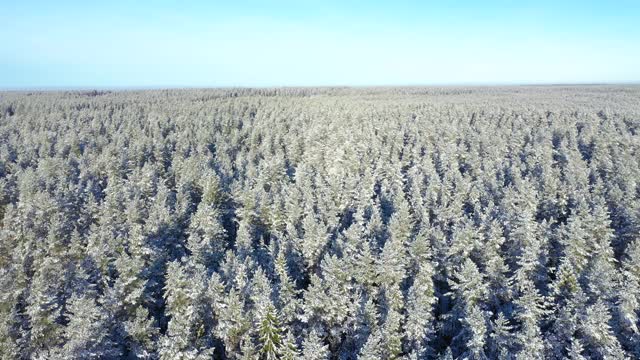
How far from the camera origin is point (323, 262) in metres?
41.3

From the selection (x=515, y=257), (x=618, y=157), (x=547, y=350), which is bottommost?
(x=547, y=350)

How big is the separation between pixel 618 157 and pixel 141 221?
8976 cm

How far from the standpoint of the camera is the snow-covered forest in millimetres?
35438

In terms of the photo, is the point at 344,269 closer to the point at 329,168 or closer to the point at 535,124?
the point at 329,168

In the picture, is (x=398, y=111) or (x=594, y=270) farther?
(x=398, y=111)

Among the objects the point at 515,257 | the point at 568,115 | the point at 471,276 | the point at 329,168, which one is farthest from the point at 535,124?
the point at 471,276

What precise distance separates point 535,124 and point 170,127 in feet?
355

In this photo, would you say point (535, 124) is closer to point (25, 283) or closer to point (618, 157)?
point (618, 157)

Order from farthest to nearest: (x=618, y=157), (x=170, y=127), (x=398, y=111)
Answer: (x=398, y=111) → (x=170, y=127) → (x=618, y=157)

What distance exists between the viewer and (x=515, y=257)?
49.1m

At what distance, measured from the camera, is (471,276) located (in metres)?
40.9

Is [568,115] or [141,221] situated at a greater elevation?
[568,115]

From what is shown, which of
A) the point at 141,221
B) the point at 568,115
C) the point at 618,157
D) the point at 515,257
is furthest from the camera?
the point at 568,115

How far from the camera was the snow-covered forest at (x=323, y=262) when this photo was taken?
116 ft
